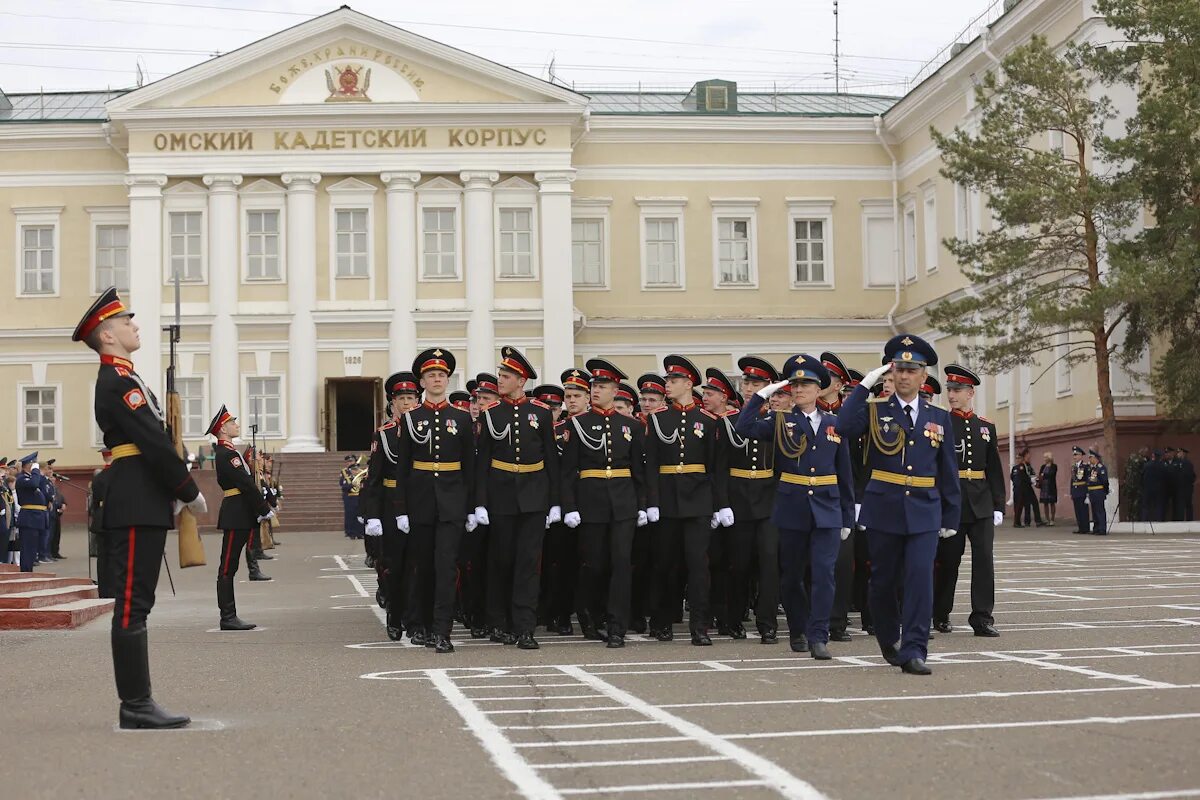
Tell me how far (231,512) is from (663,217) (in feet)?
120

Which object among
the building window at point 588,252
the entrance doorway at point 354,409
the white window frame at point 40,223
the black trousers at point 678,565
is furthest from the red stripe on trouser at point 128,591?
the white window frame at point 40,223

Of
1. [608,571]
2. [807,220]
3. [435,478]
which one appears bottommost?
[608,571]

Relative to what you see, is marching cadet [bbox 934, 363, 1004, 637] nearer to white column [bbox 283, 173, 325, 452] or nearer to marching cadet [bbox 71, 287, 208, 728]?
marching cadet [bbox 71, 287, 208, 728]

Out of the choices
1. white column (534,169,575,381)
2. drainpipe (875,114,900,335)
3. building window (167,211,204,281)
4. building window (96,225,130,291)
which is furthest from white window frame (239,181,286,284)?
drainpipe (875,114,900,335)

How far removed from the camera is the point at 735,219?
170ft

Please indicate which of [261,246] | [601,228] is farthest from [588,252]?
[261,246]

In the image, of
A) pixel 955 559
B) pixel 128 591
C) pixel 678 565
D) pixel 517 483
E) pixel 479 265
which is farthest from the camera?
pixel 479 265

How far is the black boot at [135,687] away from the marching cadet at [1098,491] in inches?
1014

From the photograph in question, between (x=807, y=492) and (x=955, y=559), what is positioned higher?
(x=807, y=492)

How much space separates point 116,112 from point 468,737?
141 feet

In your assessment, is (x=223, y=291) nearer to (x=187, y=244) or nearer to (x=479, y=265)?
(x=187, y=244)

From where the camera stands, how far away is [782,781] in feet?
21.7

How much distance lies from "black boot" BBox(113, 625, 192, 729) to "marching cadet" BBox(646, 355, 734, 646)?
17.2ft

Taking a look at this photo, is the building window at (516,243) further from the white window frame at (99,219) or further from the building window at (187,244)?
the white window frame at (99,219)
